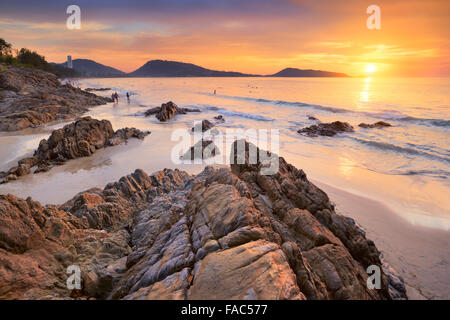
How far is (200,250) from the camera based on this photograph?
4426 mm

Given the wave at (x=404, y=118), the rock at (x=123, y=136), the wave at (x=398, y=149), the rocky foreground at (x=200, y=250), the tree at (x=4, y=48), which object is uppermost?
the tree at (x=4, y=48)

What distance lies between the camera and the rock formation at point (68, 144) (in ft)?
44.3

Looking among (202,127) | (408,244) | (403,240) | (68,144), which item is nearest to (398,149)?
(403,240)

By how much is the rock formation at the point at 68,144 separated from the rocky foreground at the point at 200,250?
9.19 metres

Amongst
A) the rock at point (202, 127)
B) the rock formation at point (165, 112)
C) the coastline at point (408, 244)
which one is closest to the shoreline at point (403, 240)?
the coastline at point (408, 244)

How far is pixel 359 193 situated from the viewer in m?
12.2

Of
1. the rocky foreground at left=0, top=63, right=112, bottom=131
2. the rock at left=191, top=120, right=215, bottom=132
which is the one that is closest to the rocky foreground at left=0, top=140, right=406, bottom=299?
the rock at left=191, top=120, right=215, bottom=132

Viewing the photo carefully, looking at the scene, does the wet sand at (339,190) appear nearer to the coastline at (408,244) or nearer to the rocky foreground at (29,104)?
the coastline at (408,244)

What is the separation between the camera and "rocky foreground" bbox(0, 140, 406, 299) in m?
3.75

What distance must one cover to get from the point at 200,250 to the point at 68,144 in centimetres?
1607

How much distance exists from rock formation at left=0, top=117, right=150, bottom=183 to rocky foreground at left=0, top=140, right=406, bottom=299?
30.2 ft

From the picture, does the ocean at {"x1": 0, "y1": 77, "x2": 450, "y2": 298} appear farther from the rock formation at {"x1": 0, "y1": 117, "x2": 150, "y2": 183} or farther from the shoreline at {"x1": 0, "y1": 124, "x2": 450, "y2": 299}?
the rock formation at {"x1": 0, "y1": 117, "x2": 150, "y2": 183}

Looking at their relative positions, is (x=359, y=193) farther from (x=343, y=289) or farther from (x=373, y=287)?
(x=343, y=289)

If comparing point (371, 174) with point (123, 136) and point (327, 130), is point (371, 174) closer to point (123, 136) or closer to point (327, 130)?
point (327, 130)
